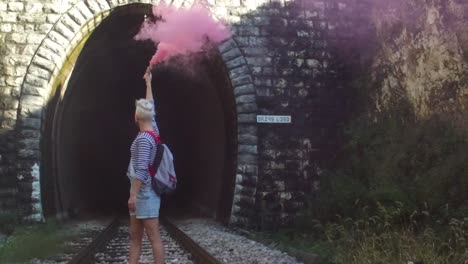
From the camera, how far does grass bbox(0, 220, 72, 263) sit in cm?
752

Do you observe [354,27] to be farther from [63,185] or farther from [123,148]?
[123,148]

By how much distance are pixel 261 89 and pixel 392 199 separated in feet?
13.8

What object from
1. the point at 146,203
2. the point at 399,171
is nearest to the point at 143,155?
the point at 146,203

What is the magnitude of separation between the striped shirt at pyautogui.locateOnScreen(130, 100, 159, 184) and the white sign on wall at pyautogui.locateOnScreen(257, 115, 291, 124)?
256 inches

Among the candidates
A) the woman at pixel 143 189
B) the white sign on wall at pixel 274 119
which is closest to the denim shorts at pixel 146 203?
the woman at pixel 143 189

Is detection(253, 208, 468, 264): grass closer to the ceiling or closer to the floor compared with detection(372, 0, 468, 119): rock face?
closer to the floor

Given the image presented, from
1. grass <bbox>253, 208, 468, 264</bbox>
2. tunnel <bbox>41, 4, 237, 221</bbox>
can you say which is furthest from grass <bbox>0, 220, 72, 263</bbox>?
grass <bbox>253, 208, 468, 264</bbox>

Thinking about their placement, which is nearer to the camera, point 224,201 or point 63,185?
point 224,201

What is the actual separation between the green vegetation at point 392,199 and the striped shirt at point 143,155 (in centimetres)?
256

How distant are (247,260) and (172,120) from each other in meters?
14.5

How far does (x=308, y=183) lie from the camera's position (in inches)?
447

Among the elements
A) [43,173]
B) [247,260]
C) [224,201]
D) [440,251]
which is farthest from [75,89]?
[440,251]

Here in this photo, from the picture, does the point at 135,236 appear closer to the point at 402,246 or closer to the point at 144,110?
the point at 144,110

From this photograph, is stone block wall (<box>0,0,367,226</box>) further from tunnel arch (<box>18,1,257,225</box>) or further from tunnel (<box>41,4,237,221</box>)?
tunnel (<box>41,4,237,221</box>)
